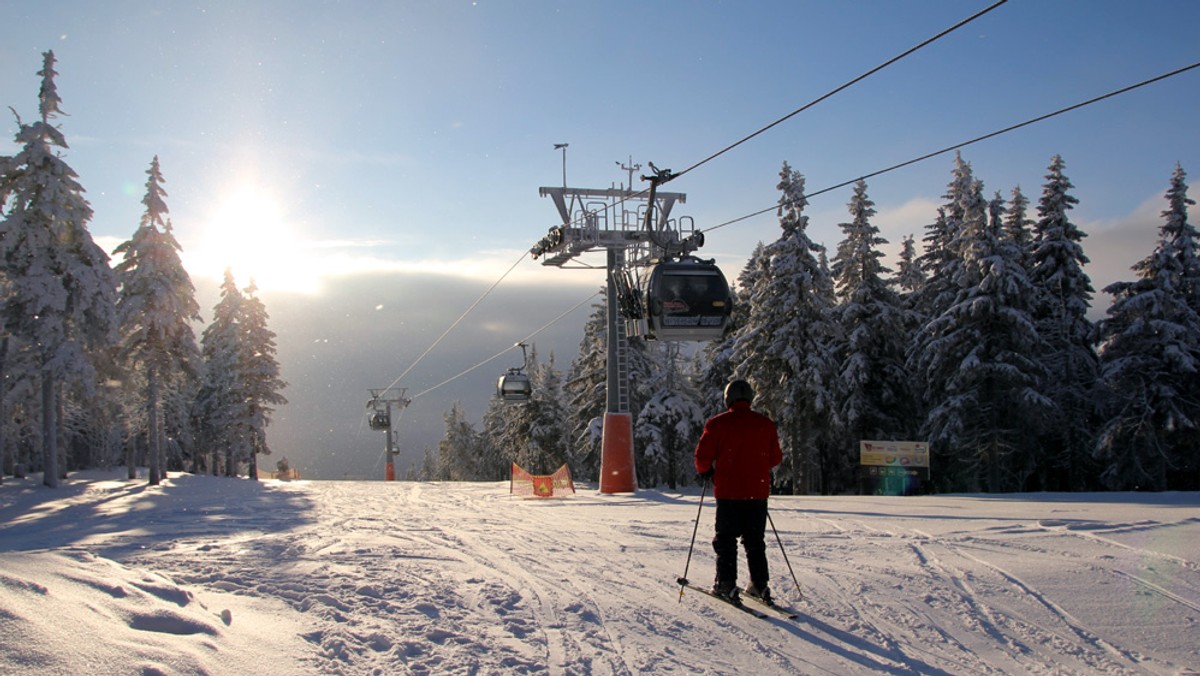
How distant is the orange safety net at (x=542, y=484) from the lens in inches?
872

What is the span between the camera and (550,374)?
56.6m

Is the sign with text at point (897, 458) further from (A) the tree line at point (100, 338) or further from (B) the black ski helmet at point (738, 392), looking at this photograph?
(A) the tree line at point (100, 338)

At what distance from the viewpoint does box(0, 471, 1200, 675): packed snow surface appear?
543 centimetres

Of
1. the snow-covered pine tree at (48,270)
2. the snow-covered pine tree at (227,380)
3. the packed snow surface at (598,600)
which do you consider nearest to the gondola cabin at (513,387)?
the snow-covered pine tree at (48,270)

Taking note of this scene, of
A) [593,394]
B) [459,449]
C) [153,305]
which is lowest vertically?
[459,449]

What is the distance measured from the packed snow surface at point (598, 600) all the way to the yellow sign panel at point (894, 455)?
1266 cm

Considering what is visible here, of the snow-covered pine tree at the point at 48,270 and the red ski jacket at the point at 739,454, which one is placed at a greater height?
the snow-covered pine tree at the point at 48,270

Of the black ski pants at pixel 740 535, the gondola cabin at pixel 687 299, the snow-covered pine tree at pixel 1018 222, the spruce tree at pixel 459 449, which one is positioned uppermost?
the snow-covered pine tree at pixel 1018 222

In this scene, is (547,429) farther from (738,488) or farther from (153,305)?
(738,488)

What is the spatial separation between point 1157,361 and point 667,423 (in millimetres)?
22014

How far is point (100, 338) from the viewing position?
30219mm

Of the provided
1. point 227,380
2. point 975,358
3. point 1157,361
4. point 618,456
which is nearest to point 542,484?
point 618,456

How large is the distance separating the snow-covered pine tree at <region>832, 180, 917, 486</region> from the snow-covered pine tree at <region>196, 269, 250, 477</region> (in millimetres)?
34724

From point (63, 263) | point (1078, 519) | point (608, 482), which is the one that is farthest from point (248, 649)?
point (63, 263)
